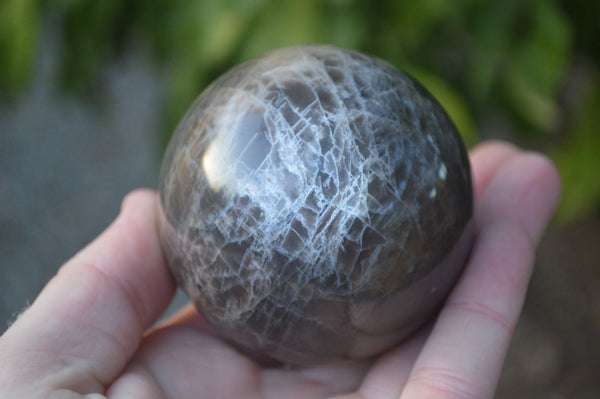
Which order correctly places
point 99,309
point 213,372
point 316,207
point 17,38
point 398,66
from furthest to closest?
point 17,38
point 398,66
point 213,372
point 99,309
point 316,207

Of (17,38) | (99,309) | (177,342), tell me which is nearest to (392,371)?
(177,342)

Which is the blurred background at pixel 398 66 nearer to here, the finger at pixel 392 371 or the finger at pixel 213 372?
the finger at pixel 392 371

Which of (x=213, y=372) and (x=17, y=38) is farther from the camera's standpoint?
(x=17, y=38)

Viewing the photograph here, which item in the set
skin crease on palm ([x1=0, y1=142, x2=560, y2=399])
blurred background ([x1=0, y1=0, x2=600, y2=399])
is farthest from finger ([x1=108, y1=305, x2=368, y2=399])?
blurred background ([x1=0, y1=0, x2=600, y2=399])

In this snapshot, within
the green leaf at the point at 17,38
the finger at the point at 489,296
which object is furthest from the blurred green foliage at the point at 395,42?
the finger at the point at 489,296

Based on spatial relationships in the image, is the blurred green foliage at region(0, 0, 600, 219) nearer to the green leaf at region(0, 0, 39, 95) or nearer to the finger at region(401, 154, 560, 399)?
the green leaf at region(0, 0, 39, 95)

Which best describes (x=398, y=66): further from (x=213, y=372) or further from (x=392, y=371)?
(x=213, y=372)
